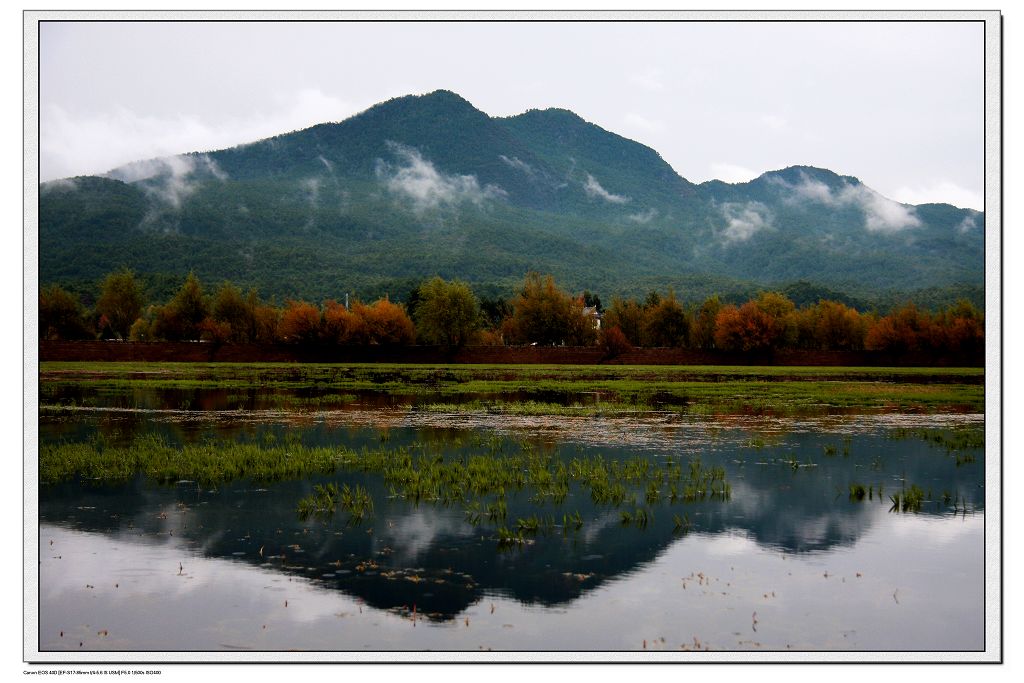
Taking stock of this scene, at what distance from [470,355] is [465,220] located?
2691 inches

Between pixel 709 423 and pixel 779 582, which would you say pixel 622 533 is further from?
pixel 709 423

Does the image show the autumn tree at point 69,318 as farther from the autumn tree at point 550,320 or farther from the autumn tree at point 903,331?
the autumn tree at point 550,320

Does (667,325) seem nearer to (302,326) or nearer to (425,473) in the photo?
(302,326)

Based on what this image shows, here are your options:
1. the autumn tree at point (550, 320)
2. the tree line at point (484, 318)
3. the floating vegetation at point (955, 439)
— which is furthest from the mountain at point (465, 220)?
the floating vegetation at point (955, 439)

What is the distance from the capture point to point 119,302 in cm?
6097

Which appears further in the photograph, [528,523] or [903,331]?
[903,331]

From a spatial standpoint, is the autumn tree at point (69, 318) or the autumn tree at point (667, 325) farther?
the autumn tree at point (667, 325)

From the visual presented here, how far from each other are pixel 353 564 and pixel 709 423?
16.3 meters

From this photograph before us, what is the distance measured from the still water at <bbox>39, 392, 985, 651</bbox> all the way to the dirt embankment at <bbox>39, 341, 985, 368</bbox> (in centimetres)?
4945

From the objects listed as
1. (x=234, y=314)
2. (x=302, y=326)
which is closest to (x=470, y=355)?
(x=302, y=326)

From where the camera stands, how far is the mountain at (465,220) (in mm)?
89750

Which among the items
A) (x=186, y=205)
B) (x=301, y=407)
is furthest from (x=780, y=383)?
(x=186, y=205)

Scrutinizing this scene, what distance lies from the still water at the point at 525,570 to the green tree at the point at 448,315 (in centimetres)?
6197

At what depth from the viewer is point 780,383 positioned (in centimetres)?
4681
